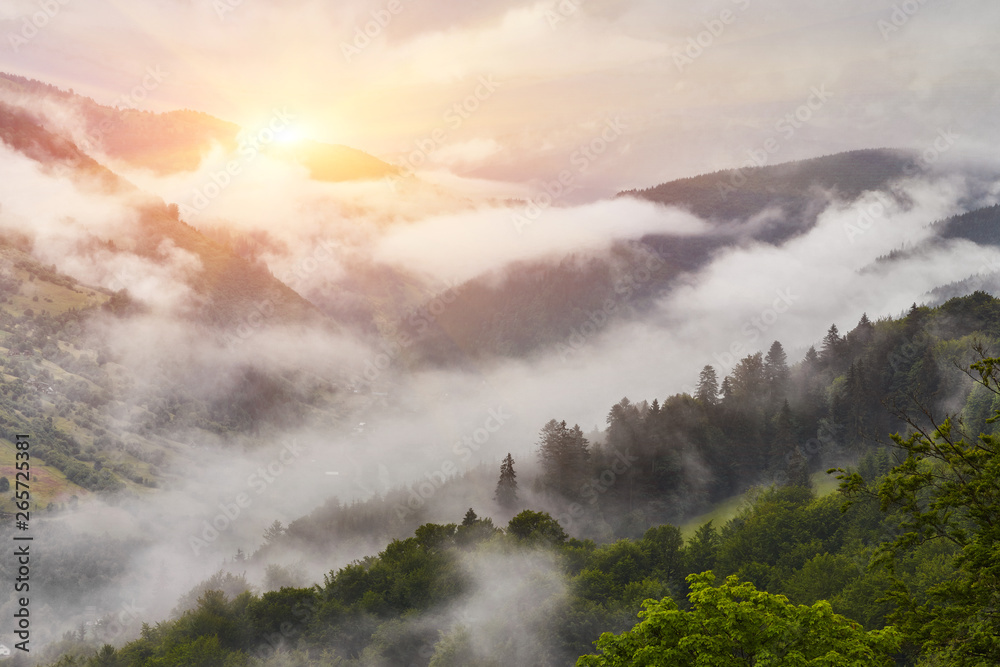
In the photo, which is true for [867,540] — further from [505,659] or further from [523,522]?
[505,659]

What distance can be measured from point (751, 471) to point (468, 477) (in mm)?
69043

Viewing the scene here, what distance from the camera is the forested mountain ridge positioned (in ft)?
86.6

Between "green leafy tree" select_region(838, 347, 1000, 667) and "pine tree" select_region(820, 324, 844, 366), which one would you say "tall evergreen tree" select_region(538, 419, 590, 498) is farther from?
"green leafy tree" select_region(838, 347, 1000, 667)

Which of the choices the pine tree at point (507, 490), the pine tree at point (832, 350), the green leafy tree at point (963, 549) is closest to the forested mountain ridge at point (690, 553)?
the green leafy tree at point (963, 549)

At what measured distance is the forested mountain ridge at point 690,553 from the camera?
A: 26.4 m

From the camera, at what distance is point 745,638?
26.5 metres

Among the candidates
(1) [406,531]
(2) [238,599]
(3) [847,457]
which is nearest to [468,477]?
(1) [406,531]

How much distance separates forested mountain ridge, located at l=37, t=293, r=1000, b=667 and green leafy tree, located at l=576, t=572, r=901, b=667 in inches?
4.5

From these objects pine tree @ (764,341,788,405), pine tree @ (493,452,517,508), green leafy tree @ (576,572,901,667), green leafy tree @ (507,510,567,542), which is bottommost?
green leafy tree @ (576,572,901,667)

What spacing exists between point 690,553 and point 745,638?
2351 inches

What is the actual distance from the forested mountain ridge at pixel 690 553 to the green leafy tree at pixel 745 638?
0.11 metres

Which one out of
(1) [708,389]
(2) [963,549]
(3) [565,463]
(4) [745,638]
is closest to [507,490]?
(3) [565,463]

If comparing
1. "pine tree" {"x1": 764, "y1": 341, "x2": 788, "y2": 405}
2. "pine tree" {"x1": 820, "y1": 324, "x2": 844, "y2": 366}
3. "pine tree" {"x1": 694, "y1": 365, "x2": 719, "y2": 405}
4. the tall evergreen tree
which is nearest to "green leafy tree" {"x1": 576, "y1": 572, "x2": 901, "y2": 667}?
the tall evergreen tree

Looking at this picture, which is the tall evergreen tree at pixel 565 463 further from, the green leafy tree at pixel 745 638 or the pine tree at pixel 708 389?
the green leafy tree at pixel 745 638
